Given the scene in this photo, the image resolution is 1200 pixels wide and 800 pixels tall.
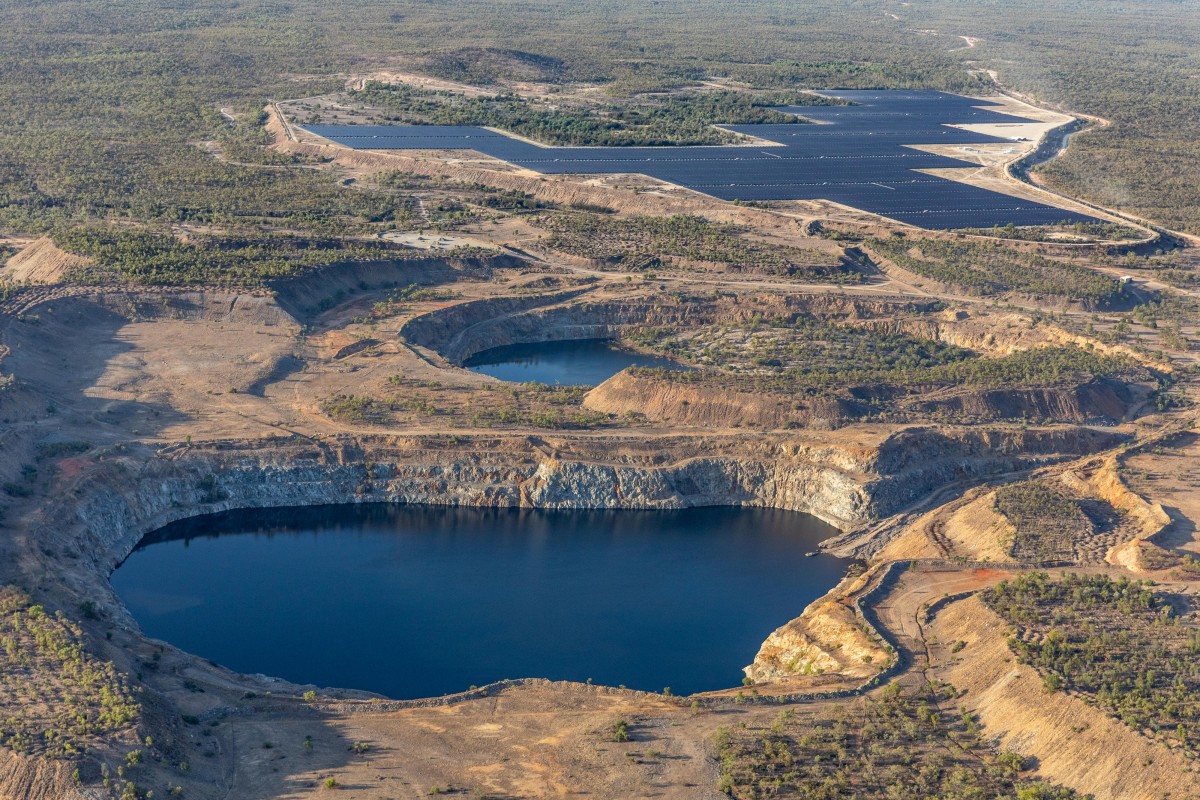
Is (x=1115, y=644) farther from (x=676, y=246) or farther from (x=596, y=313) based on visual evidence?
(x=676, y=246)

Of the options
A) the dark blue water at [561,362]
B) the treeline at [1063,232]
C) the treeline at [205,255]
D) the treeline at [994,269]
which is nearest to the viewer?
the dark blue water at [561,362]

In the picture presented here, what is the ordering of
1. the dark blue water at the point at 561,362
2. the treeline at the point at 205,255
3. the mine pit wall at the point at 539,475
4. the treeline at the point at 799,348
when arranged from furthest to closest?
the treeline at the point at 205,255 < the dark blue water at the point at 561,362 < the treeline at the point at 799,348 < the mine pit wall at the point at 539,475

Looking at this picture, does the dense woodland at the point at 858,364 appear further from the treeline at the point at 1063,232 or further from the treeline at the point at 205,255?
the treeline at the point at 1063,232

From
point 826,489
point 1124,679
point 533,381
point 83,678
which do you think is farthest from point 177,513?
point 1124,679

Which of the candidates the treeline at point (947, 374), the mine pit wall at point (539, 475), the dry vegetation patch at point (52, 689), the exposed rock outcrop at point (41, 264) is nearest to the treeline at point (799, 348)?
the treeline at point (947, 374)

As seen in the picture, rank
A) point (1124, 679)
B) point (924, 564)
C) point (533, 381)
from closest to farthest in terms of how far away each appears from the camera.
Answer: point (1124, 679), point (924, 564), point (533, 381)

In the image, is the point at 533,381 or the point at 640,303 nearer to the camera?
the point at 533,381

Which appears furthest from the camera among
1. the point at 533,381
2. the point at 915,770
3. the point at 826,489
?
the point at 533,381

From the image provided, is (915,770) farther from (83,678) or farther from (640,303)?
(640,303)
